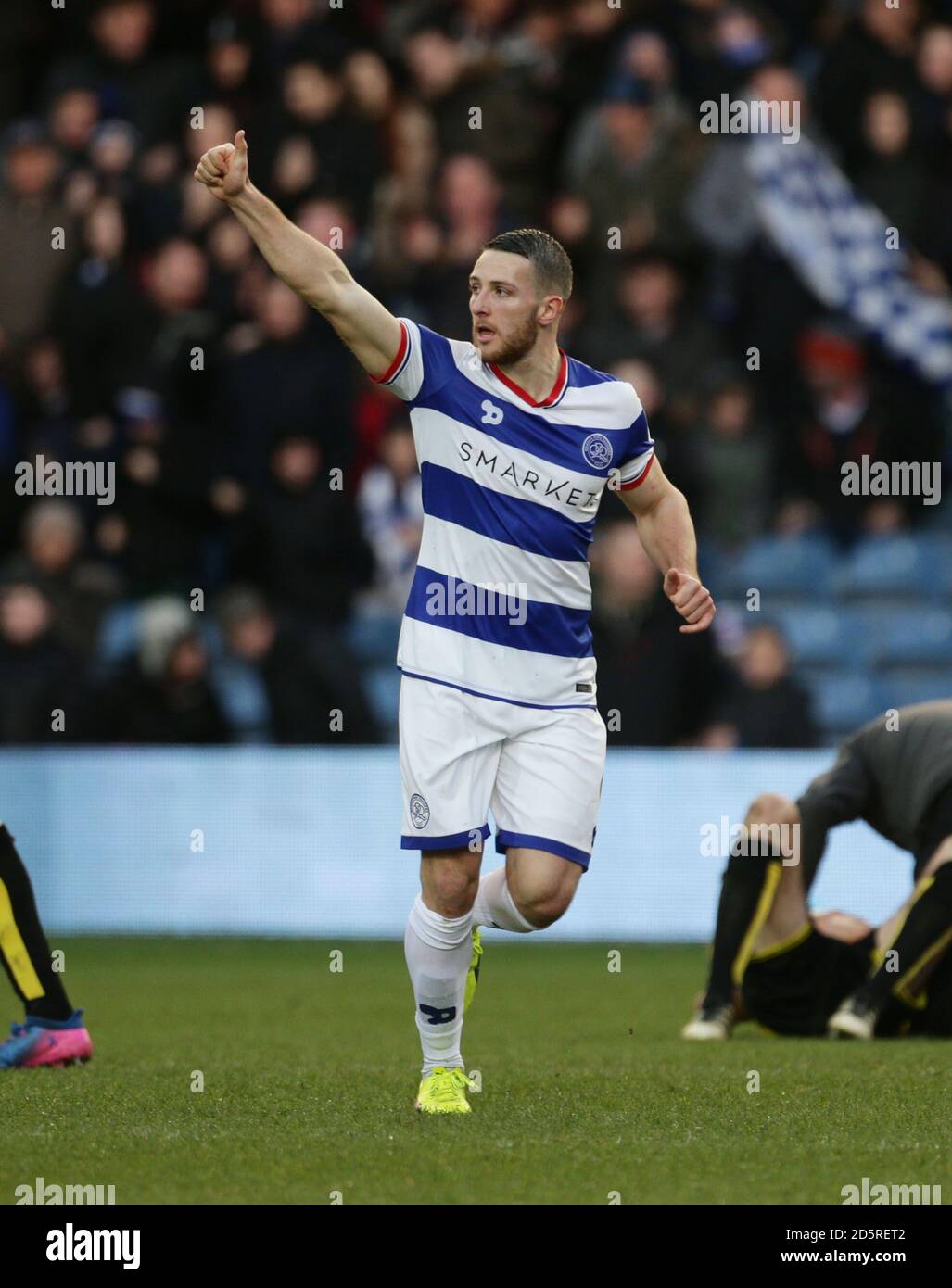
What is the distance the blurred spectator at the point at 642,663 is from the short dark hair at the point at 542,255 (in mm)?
6298

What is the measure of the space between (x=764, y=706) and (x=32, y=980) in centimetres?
609

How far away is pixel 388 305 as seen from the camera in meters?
14.6

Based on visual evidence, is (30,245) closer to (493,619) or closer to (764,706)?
(764,706)

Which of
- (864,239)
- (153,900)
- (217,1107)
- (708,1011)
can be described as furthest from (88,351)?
(217,1107)

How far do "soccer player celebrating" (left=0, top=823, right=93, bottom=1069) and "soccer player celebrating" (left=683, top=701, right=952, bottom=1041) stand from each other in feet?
7.65

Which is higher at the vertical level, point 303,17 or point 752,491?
point 303,17

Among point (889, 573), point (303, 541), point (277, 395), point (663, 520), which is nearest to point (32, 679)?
point (303, 541)

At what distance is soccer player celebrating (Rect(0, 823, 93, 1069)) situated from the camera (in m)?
7.38

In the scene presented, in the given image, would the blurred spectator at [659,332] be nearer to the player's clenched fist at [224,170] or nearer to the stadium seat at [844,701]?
the stadium seat at [844,701]

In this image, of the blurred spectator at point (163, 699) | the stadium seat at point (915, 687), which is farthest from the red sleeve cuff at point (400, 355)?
the stadium seat at point (915, 687)

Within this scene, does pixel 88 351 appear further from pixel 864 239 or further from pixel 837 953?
pixel 837 953

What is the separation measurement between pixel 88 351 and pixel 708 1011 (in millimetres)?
7321

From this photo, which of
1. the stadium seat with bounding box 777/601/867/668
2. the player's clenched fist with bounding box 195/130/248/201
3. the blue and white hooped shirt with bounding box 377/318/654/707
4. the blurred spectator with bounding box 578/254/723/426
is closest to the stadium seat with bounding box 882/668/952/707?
the stadium seat with bounding box 777/601/867/668

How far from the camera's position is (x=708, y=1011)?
8.39 m
